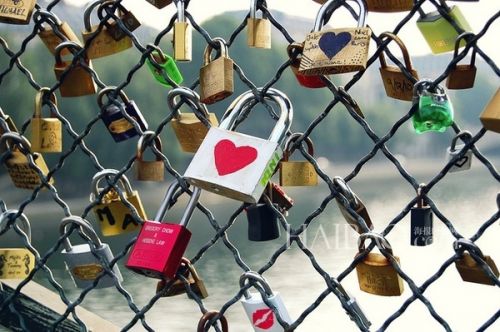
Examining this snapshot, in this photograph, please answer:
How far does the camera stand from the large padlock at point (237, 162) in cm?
130

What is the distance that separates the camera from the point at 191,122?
1.53 metres

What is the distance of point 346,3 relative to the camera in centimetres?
137

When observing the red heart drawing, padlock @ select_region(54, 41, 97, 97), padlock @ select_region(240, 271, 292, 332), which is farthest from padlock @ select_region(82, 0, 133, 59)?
padlock @ select_region(240, 271, 292, 332)

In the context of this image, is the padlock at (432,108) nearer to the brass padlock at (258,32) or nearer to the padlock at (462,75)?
the padlock at (462,75)

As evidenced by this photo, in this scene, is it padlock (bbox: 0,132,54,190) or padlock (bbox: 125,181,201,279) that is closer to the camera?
padlock (bbox: 125,181,201,279)

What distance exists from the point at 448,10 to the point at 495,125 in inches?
8.2

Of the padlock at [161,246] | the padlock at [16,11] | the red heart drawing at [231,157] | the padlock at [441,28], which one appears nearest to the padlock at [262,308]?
the padlock at [161,246]

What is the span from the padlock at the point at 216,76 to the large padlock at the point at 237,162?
8 centimetres

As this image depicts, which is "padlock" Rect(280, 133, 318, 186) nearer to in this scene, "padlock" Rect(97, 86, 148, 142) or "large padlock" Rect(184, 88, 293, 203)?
"large padlock" Rect(184, 88, 293, 203)

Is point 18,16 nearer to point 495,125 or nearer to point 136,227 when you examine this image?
point 136,227

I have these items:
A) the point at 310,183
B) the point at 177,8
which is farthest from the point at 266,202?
the point at 177,8

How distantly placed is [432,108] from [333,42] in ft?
0.57

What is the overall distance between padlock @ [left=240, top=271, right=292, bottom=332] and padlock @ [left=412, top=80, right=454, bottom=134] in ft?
1.24

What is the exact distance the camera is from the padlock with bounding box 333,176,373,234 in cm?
140
